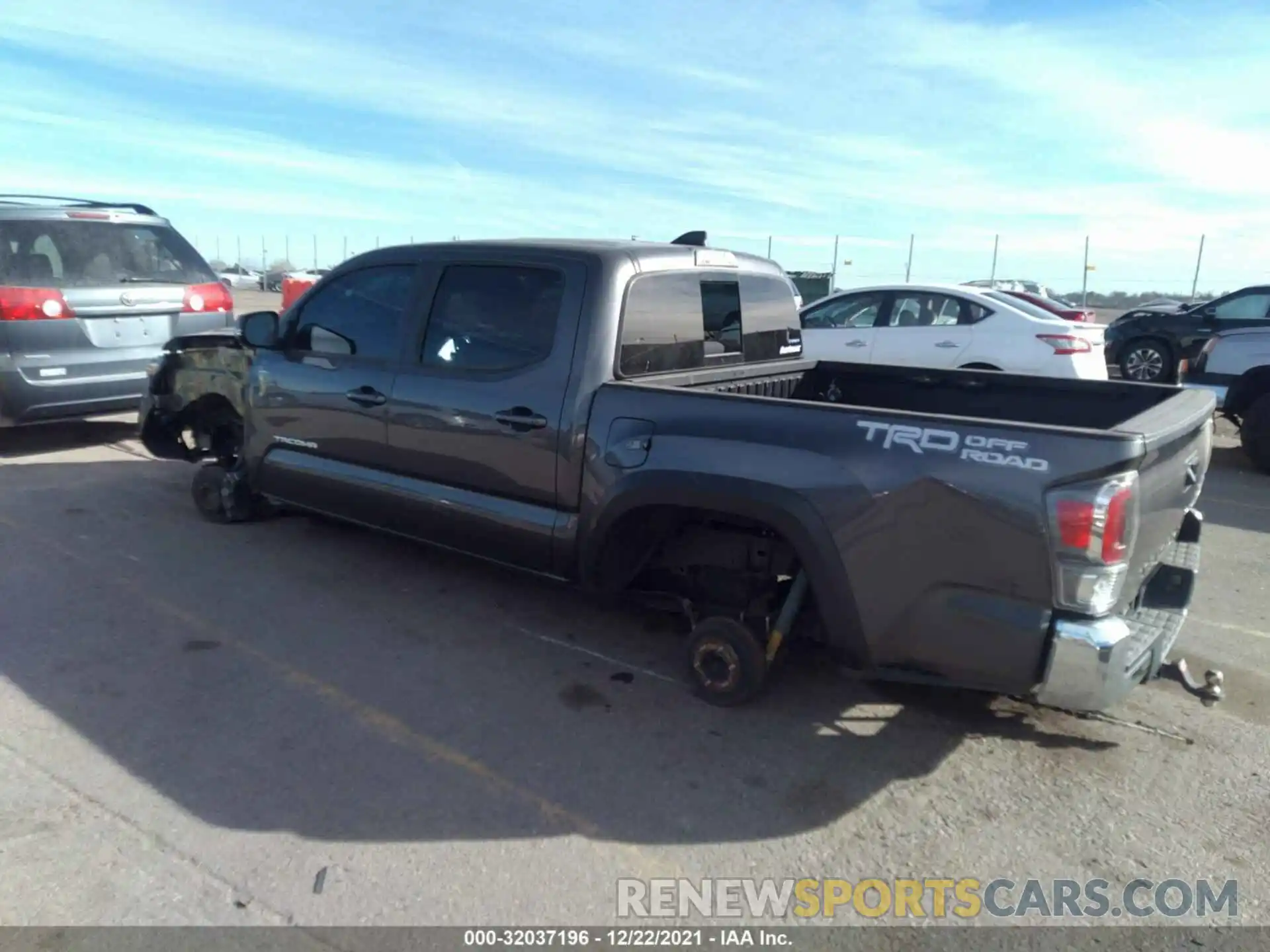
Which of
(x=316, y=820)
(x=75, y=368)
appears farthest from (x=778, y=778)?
(x=75, y=368)

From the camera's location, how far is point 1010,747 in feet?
12.3

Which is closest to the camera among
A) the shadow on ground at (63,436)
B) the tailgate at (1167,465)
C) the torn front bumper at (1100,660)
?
the torn front bumper at (1100,660)

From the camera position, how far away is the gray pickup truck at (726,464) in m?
3.12

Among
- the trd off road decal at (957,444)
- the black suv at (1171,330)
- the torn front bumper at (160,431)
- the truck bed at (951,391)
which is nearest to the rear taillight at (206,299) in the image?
the torn front bumper at (160,431)

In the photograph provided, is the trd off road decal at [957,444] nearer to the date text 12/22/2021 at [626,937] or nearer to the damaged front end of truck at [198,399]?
the date text 12/22/2021 at [626,937]

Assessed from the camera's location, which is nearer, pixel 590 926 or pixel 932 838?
pixel 590 926

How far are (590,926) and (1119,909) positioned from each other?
60.1 inches

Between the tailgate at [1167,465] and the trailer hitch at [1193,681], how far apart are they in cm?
32

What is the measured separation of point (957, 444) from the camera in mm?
3182

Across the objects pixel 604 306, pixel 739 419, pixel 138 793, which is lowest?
pixel 138 793

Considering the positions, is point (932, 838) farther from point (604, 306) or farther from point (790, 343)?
point (790, 343)

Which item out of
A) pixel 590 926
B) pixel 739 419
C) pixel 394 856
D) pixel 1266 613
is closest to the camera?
pixel 590 926

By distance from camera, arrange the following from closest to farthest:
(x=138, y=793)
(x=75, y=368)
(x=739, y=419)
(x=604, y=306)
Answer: (x=138, y=793) → (x=739, y=419) → (x=604, y=306) → (x=75, y=368)

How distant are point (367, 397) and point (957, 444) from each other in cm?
306
